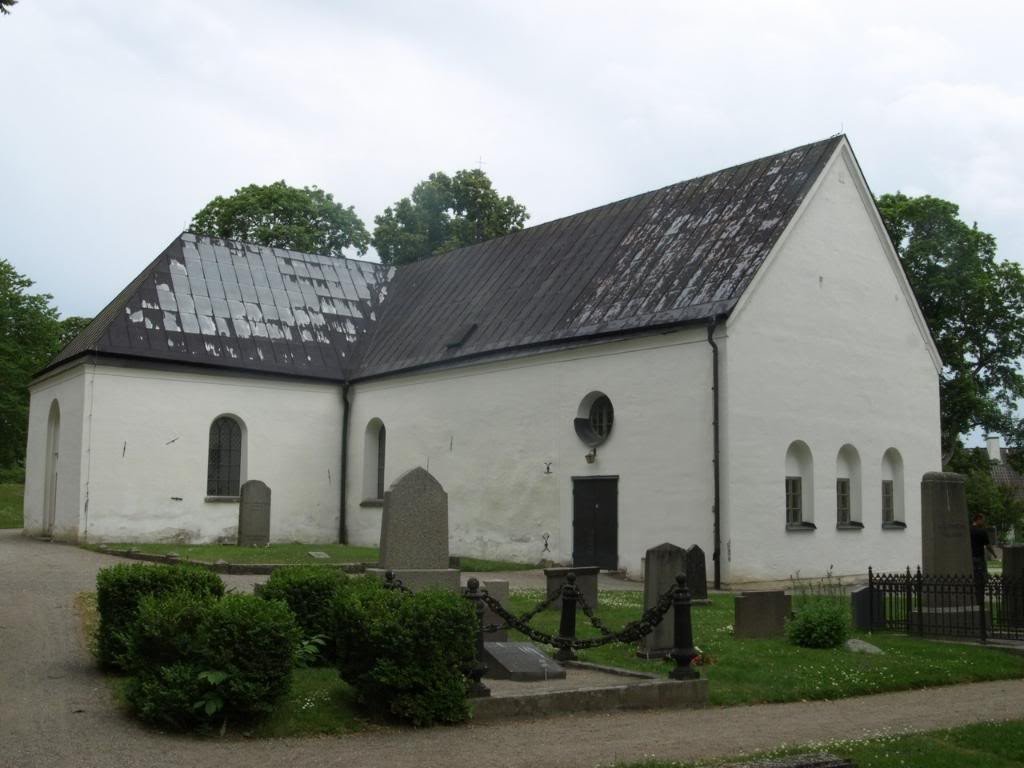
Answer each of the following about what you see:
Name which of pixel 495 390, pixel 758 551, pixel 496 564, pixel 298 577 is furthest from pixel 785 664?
pixel 495 390

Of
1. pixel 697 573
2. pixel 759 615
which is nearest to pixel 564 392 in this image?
pixel 697 573

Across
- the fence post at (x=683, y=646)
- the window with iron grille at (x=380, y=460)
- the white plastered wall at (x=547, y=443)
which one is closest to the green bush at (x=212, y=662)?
the fence post at (x=683, y=646)

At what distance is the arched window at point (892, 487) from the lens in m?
24.6

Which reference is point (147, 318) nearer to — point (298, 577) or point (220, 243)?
point (220, 243)

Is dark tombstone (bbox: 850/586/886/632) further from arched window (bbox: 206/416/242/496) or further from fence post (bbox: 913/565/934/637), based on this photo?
arched window (bbox: 206/416/242/496)

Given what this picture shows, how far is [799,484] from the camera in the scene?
2255 centimetres

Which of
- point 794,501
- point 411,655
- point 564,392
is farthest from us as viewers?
point 564,392

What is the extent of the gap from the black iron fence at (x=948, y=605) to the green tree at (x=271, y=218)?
33.4 metres

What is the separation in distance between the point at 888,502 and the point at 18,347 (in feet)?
119

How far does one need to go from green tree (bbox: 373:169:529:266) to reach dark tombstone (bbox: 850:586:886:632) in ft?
115

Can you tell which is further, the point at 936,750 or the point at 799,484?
the point at 799,484

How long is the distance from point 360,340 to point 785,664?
21776 mm

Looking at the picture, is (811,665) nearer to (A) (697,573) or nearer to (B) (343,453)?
(A) (697,573)

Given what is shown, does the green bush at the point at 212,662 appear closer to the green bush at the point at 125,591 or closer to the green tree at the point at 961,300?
the green bush at the point at 125,591
